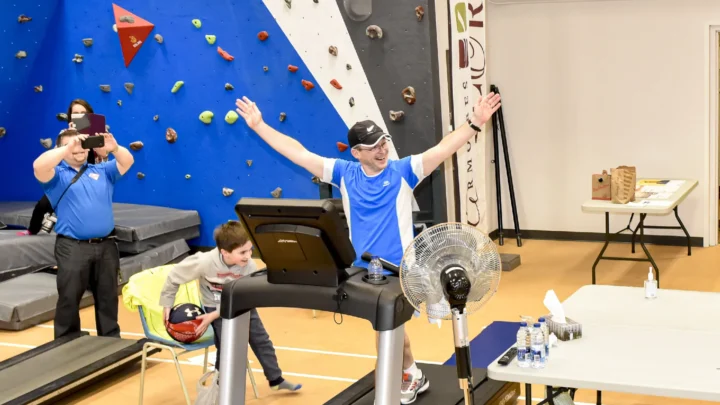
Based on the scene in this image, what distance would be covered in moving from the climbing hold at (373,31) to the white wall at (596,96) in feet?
6.57

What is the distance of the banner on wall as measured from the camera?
312 inches

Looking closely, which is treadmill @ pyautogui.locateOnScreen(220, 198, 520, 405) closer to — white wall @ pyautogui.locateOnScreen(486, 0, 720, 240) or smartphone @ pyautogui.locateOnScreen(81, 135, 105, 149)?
smartphone @ pyautogui.locateOnScreen(81, 135, 105, 149)

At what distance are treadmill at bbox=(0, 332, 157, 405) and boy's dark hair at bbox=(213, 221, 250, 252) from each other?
4.93 ft

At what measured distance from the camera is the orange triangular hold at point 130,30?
9.82 meters

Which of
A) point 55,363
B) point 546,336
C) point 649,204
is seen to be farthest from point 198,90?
point 546,336

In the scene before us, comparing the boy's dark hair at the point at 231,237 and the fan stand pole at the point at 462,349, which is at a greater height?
the boy's dark hair at the point at 231,237

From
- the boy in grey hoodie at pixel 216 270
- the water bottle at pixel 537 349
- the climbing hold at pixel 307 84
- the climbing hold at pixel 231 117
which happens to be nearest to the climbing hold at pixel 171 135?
the climbing hold at pixel 231 117

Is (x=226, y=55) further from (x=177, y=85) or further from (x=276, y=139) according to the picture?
(x=276, y=139)

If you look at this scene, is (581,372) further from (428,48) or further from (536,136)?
(536,136)

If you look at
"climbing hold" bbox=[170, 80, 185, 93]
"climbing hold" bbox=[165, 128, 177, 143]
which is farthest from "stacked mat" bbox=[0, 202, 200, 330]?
"climbing hold" bbox=[170, 80, 185, 93]

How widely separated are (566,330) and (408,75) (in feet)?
14.7

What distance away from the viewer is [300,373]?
625 cm

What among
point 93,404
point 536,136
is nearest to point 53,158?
point 93,404

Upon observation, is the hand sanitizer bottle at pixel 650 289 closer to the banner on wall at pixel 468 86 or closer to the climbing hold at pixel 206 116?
the banner on wall at pixel 468 86
